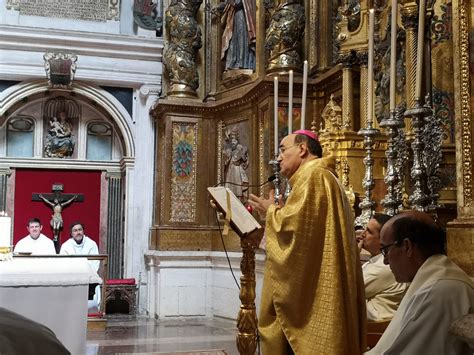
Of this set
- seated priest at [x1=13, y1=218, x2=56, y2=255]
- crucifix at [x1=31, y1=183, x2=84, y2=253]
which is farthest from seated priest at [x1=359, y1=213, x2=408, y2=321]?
crucifix at [x1=31, y1=183, x2=84, y2=253]

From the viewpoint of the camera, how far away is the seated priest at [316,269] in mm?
3279

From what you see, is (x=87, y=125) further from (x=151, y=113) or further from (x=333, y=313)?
(x=333, y=313)

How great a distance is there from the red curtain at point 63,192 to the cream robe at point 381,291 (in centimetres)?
766

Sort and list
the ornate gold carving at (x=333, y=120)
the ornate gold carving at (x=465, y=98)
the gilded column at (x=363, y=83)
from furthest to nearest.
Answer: the gilded column at (x=363, y=83) → the ornate gold carving at (x=333, y=120) → the ornate gold carving at (x=465, y=98)

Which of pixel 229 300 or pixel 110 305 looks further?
pixel 110 305

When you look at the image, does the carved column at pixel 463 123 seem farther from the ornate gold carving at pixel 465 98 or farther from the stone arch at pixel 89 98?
the stone arch at pixel 89 98

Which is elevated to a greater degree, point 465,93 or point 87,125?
point 87,125

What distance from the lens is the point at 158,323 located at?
29.3 ft

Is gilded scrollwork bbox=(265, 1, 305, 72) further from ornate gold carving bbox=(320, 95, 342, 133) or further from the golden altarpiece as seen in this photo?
ornate gold carving bbox=(320, 95, 342, 133)

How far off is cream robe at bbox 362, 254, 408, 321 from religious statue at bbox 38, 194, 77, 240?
7647 millimetres

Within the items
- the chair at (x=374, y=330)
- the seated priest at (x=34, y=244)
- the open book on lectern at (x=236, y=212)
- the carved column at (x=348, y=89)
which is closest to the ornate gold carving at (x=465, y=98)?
the chair at (x=374, y=330)

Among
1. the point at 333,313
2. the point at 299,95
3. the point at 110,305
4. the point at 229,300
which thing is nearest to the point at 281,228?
the point at 333,313

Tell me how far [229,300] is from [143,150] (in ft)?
10.1

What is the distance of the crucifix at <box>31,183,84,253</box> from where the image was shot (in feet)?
34.2
